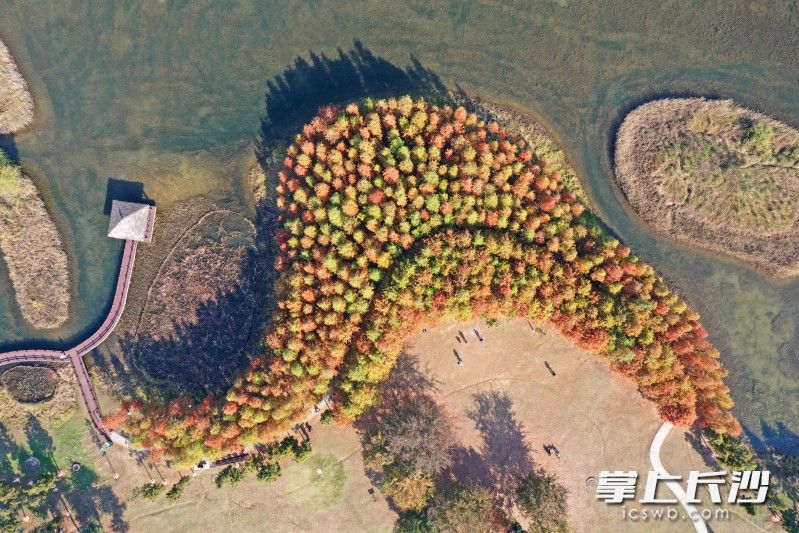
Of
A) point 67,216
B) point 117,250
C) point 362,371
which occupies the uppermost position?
point 67,216

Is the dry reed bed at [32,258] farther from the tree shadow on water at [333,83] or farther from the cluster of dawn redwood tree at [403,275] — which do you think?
the tree shadow on water at [333,83]

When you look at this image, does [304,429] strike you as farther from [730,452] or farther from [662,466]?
[730,452]

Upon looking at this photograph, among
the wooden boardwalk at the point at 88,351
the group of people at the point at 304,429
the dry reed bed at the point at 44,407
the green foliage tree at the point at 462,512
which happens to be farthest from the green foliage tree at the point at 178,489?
the green foliage tree at the point at 462,512

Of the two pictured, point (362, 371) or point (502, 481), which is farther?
point (502, 481)

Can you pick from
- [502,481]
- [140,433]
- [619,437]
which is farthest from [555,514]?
[140,433]

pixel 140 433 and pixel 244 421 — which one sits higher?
pixel 140 433

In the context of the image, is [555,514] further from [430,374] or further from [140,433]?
[140,433]

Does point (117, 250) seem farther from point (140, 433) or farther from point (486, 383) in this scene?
point (486, 383)
